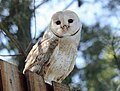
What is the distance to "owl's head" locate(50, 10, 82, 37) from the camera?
432 centimetres

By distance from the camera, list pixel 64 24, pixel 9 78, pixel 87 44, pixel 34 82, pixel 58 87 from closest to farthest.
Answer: pixel 9 78 < pixel 34 82 < pixel 58 87 < pixel 64 24 < pixel 87 44

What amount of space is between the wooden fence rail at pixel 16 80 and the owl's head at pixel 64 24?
170 centimetres

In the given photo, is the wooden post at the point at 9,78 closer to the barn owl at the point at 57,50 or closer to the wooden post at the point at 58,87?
the wooden post at the point at 58,87

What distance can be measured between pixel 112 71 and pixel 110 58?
839 mm

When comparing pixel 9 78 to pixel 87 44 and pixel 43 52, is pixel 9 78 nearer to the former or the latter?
pixel 43 52

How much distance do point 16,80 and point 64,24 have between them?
1.92 metres

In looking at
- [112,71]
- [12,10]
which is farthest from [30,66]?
[112,71]

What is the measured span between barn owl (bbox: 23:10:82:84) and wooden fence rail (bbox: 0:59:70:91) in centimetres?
146

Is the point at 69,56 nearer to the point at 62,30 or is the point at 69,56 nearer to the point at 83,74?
the point at 62,30

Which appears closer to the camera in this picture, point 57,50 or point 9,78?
point 9,78

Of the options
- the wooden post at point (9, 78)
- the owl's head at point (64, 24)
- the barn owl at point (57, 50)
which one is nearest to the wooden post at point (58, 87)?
the wooden post at point (9, 78)

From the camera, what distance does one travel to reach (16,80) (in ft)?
8.04

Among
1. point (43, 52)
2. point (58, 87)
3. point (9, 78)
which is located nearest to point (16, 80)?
point (9, 78)

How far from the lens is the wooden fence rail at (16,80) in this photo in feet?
7.84
